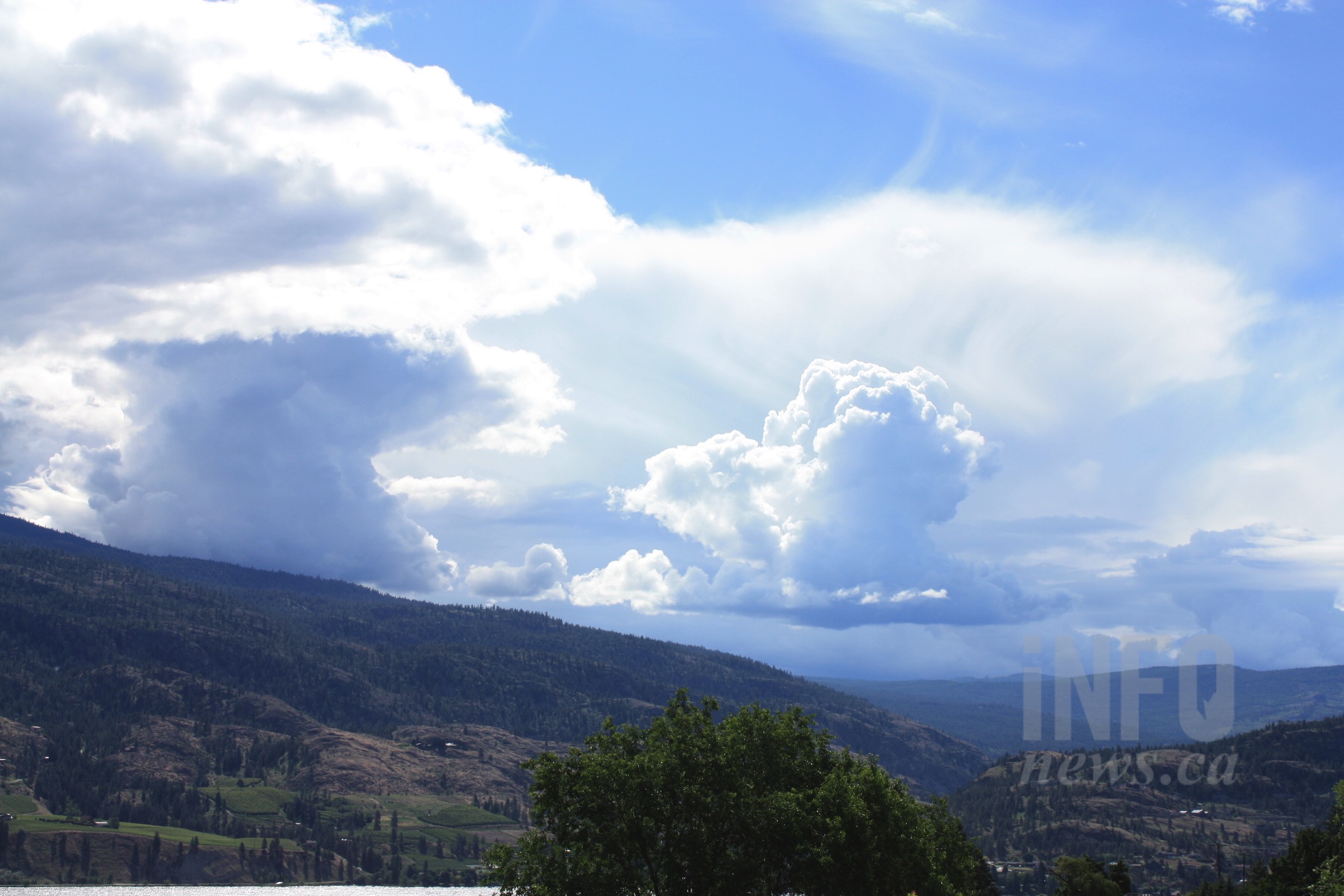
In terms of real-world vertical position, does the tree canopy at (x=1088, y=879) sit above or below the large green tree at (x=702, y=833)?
below

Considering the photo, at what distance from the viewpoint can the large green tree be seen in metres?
73.2

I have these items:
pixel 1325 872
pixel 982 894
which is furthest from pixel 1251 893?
pixel 1325 872

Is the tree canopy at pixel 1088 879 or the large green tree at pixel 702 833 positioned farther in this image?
the tree canopy at pixel 1088 879

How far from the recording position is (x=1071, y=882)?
530 ft

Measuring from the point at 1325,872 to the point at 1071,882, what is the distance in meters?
78.4

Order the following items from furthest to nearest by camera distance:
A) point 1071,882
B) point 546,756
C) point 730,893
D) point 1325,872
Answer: point 1071,882
point 1325,872
point 546,756
point 730,893

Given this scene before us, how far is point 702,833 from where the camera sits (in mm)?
74750

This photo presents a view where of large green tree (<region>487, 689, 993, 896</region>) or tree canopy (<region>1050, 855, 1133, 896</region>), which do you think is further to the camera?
tree canopy (<region>1050, 855, 1133, 896</region>)

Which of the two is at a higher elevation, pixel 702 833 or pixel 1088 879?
pixel 702 833

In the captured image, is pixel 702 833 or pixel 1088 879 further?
pixel 1088 879

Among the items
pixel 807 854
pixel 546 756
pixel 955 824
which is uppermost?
pixel 546 756

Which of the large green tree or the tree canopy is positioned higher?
the large green tree

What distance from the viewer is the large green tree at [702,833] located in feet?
240

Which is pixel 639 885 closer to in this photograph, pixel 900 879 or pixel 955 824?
pixel 900 879
